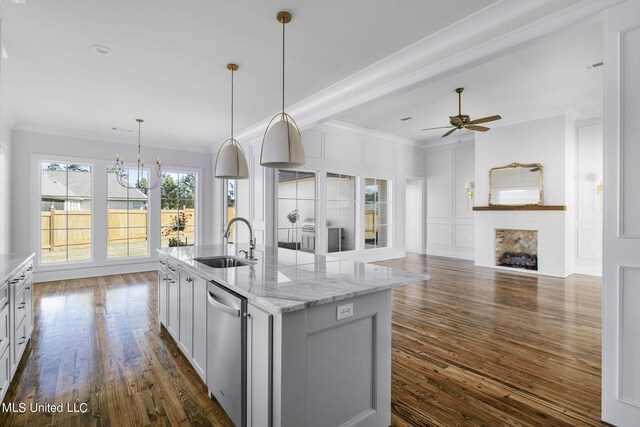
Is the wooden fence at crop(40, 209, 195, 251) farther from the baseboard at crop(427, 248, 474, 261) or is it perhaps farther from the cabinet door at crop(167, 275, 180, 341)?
the baseboard at crop(427, 248, 474, 261)

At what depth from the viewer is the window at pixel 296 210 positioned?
19.8ft

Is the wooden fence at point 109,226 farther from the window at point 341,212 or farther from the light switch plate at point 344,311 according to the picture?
the light switch plate at point 344,311

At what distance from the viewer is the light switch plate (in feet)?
5.13

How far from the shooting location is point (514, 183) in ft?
20.8

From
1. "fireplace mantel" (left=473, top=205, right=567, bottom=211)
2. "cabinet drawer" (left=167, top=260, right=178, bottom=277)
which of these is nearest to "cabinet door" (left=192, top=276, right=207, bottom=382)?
"cabinet drawer" (left=167, top=260, right=178, bottom=277)

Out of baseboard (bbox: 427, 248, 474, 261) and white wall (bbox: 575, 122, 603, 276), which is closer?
white wall (bbox: 575, 122, 603, 276)

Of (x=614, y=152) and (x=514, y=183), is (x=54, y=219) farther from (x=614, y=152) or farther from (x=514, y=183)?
(x=514, y=183)

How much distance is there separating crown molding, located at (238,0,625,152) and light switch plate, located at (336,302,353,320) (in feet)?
7.49

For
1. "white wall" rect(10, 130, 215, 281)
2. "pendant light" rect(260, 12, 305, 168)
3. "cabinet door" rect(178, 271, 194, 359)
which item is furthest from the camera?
"white wall" rect(10, 130, 215, 281)

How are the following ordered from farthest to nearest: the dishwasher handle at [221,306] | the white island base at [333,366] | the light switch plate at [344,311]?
the dishwasher handle at [221,306] < the light switch plate at [344,311] < the white island base at [333,366]

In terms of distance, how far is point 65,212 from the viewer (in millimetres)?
5875

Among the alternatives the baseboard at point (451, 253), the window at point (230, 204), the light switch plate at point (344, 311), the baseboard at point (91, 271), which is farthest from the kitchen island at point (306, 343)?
the baseboard at point (451, 253)

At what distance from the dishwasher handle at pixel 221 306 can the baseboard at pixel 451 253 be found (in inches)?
281

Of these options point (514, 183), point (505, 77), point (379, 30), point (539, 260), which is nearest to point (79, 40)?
point (379, 30)
